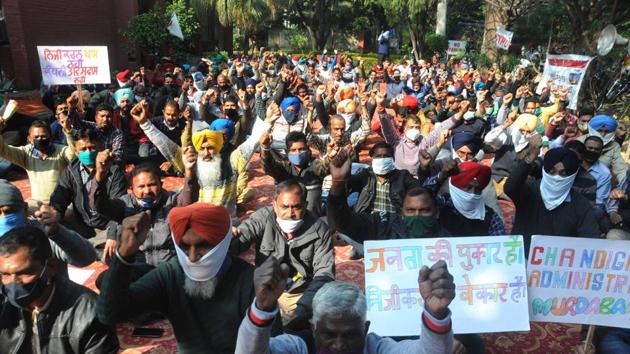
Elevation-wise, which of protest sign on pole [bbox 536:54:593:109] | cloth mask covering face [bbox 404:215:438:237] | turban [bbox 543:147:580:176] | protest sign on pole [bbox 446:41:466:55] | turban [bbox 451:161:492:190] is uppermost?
protest sign on pole [bbox 446:41:466:55]

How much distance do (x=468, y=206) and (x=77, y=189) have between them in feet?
11.6

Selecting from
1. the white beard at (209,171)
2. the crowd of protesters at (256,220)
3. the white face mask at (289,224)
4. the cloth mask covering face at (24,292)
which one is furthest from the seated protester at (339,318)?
the white beard at (209,171)

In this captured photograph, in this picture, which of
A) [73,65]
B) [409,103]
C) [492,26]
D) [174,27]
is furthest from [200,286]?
[492,26]

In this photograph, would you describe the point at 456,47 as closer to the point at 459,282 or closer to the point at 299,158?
the point at 299,158

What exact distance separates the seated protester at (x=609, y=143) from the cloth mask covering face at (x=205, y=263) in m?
4.95

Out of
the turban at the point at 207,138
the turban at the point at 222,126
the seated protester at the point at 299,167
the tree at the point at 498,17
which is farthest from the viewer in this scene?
the tree at the point at 498,17

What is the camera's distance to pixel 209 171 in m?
4.77

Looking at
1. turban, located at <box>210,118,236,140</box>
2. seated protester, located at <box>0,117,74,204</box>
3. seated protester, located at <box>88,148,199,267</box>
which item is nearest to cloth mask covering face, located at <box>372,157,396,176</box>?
seated protester, located at <box>88,148,199,267</box>

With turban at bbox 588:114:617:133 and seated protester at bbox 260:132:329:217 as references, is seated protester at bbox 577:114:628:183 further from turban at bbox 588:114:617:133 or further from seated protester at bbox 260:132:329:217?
seated protester at bbox 260:132:329:217

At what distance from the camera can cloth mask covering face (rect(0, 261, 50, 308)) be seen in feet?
6.81

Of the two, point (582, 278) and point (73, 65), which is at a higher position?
point (73, 65)

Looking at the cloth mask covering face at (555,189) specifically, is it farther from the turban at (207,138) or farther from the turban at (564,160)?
the turban at (207,138)

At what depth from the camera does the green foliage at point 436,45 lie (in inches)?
1185

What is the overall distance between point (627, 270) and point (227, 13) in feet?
83.6
